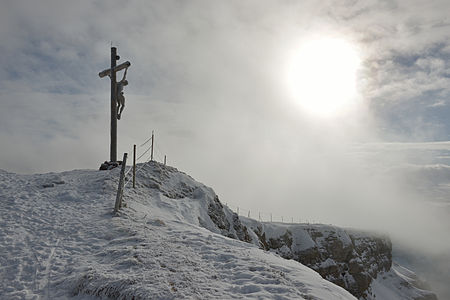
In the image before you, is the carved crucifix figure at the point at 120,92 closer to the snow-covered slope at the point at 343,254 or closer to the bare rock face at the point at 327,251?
the snow-covered slope at the point at 343,254

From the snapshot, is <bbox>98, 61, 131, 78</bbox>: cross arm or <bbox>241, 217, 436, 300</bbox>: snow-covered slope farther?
<bbox>241, 217, 436, 300</bbox>: snow-covered slope

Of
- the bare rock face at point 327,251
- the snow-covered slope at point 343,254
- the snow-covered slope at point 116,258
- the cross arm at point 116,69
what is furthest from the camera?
the snow-covered slope at point 343,254

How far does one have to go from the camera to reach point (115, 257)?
7668 millimetres

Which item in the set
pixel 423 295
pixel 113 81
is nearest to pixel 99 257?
pixel 113 81

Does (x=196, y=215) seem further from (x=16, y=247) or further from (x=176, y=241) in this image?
(x=16, y=247)

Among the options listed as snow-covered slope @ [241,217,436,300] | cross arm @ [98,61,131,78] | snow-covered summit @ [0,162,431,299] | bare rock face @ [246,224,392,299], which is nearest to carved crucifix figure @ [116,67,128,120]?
cross arm @ [98,61,131,78]

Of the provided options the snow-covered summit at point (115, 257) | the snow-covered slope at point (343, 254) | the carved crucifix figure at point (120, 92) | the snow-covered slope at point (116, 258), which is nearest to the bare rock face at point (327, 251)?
the snow-covered slope at point (343, 254)

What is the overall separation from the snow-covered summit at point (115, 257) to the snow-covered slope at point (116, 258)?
3cm

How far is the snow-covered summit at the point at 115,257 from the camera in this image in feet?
19.9

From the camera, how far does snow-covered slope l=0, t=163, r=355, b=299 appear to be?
→ 6.06m

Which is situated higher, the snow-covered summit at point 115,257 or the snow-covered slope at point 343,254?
the snow-covered summit at point 115,257

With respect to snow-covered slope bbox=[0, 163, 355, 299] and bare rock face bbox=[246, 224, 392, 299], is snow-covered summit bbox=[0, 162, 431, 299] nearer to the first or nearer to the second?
snow-covered slope bbox=[0, 163, 355, 299]

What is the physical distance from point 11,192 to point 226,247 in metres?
10.8

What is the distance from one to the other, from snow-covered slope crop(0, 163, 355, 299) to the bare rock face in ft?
148
